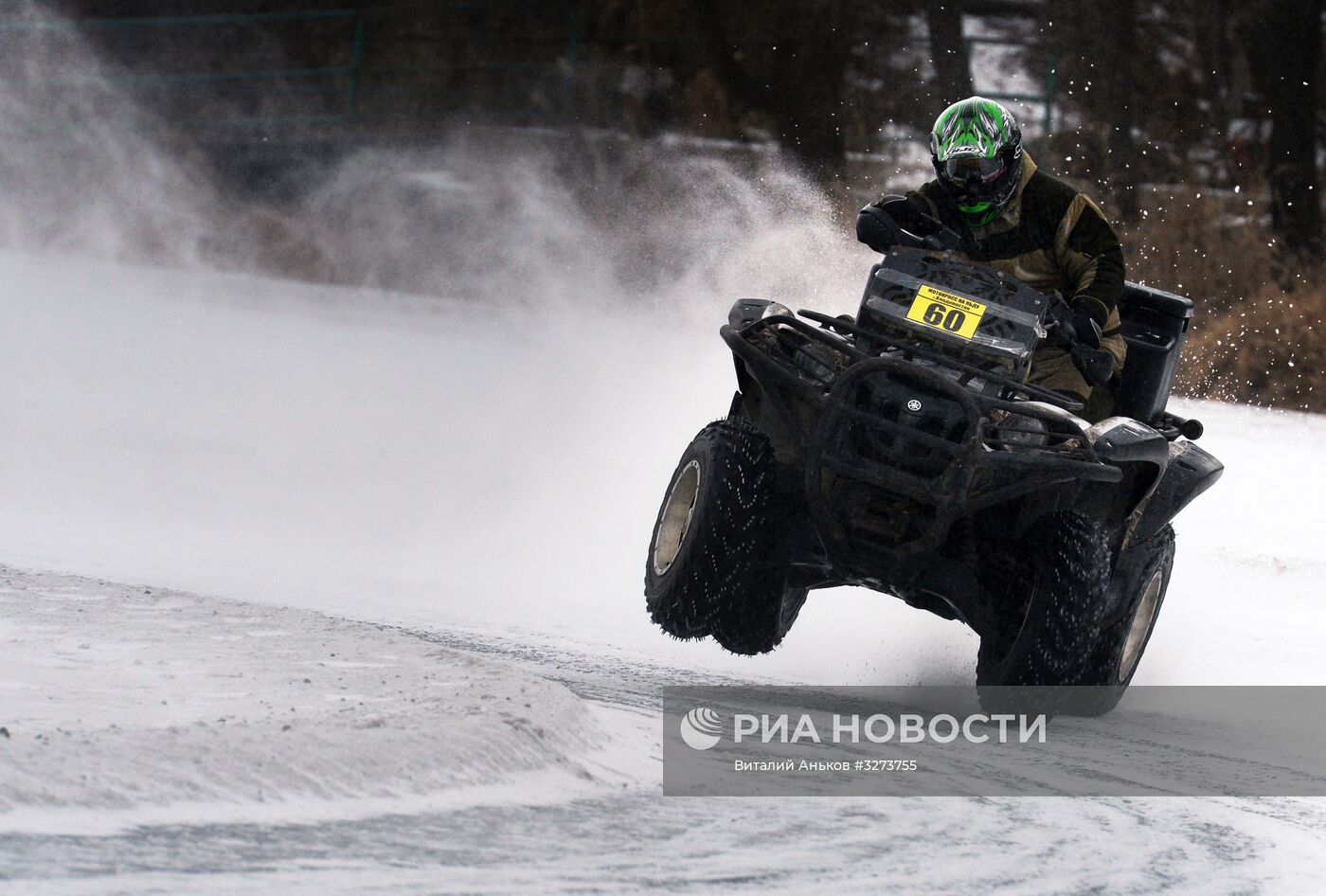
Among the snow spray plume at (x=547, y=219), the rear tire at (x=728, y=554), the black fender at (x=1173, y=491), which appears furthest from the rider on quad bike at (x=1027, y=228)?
the snow spray plume at (x=547, y=219)

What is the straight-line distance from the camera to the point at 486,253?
24484 mm

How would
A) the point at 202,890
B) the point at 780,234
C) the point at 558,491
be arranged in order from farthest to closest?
1. the point at 780,234
2. the point at 558,491
3. the point at 202,890

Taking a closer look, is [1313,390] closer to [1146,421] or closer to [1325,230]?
[1325,230]

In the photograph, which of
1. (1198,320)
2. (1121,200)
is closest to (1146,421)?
(1198,320)

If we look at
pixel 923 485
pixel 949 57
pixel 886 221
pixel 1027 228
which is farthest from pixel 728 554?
pixel 949 57

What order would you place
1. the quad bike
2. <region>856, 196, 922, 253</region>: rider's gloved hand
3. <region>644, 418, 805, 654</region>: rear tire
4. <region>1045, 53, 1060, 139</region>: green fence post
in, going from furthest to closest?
<region>1045, 53, 1060, 139</region>: green fence post, <region>856, 196, 922, 253</region>: rider's gloved hand, <region>644, 418, 805, 654</region>: rear tire, the quad bike

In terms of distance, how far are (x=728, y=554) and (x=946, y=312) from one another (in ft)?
3.45

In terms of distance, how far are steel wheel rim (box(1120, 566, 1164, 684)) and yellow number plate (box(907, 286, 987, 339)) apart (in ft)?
4.23

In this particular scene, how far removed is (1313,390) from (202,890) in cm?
1624

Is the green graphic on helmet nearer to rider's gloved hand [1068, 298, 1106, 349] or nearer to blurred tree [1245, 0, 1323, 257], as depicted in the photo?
rider's gloved hand [1068, 298, 1106, 349]

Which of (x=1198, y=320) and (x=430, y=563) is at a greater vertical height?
(x=1198, y=320)
